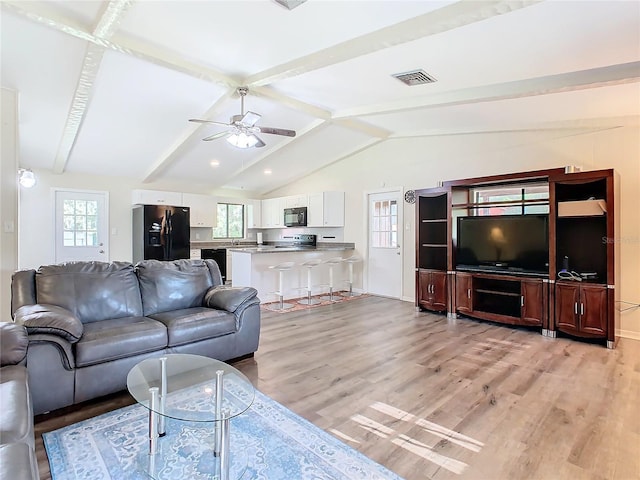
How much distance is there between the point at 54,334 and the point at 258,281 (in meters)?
3.56

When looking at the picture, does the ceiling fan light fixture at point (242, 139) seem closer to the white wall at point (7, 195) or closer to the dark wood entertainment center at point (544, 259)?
the white wall at point (7, 195)

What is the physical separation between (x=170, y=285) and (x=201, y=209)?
4.75m

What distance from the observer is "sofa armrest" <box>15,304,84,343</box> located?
7.24 ft

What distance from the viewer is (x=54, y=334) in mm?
2262

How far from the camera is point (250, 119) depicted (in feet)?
12.6

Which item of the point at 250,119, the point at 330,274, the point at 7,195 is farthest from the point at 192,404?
the point at 330,274

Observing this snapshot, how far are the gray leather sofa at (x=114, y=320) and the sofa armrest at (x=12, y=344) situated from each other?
139 millimetres

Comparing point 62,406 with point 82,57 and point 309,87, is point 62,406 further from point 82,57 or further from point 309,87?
point 309,87

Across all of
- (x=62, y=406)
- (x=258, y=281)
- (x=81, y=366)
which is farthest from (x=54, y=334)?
(x=258, y=281)

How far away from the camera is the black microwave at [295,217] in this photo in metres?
7.61

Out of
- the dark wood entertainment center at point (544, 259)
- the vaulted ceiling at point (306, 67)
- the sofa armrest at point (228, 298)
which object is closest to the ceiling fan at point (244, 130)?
the vaulted ceiling at point (306, 67)

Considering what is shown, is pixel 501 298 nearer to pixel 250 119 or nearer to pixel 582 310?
Answer: pixel 582 310

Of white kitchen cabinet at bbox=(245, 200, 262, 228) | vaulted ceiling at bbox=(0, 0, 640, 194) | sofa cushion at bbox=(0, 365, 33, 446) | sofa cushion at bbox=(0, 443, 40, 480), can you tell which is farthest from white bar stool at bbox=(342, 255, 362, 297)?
sofa cushion at bbox=(0, 443, 40, 480)

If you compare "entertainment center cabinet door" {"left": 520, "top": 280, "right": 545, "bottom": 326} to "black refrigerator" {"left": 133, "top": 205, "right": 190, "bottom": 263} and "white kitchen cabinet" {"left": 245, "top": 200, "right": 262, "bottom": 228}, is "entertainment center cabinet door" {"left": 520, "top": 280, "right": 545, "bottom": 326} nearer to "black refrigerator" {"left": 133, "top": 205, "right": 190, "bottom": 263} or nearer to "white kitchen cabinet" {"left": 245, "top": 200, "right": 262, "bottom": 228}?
"black refrigerator" {"left": 133, "top": 205, "right": 190, "bottom": 263}
